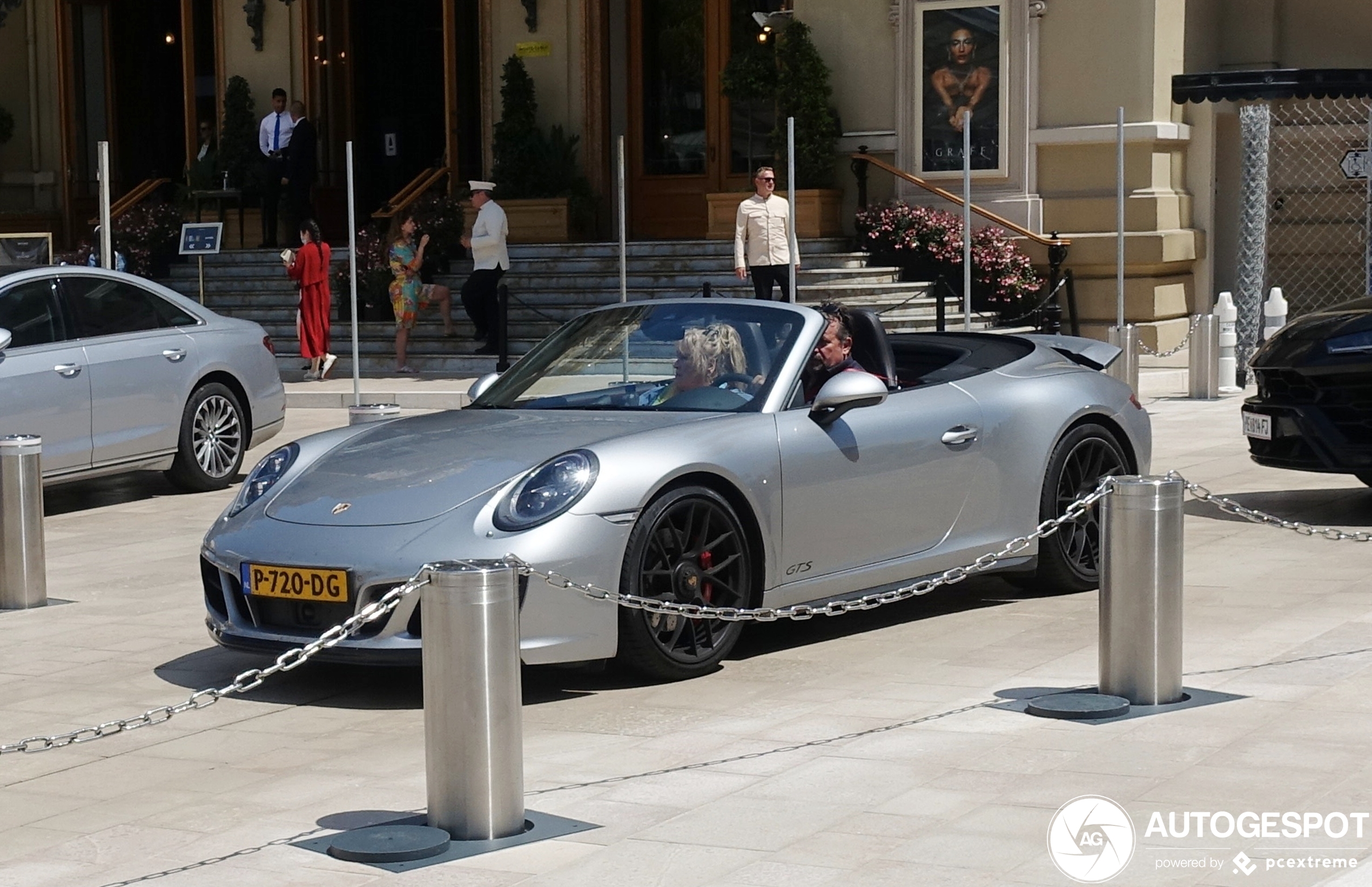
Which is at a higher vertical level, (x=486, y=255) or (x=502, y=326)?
(x=486, y=255)

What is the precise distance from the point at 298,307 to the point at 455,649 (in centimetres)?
1824

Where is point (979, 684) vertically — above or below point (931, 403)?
below

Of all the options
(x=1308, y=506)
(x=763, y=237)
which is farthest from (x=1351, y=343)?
(x=763, y=237)

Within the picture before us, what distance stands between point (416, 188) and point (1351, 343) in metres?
17.0

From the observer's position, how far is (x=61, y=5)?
94.6 ft

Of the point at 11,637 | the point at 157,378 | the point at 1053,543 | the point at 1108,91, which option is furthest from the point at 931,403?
the point at 1108,91

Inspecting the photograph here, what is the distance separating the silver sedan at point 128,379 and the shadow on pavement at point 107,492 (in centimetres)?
33

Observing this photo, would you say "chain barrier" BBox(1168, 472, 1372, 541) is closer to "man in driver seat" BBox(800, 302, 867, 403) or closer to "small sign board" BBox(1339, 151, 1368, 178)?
"man in driver seat" BBox(800, 302, 867, 403)

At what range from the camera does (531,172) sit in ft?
79.6

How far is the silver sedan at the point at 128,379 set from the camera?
37.4 feet

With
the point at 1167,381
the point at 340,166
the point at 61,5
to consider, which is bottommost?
the point at 1167,381

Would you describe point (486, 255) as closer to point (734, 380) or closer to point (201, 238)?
point (201, 238)

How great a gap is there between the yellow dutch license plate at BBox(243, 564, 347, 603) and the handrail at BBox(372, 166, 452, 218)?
17.9 m

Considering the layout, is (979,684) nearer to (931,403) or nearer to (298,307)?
(931,403)
